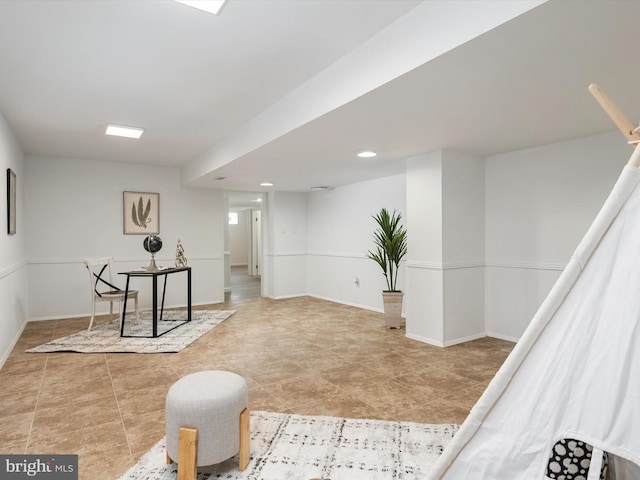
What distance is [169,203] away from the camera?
20.9 ft

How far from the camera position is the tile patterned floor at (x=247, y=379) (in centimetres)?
226

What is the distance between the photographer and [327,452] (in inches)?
79.8

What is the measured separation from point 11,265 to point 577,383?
16.3ft

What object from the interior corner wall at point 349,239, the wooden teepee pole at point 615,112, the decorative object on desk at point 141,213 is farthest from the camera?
the decorative object on desk at point 141,213

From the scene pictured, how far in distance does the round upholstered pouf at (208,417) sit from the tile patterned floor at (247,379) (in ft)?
1.47

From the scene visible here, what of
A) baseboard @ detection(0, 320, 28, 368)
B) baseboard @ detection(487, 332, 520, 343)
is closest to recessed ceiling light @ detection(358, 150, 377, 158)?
baseboard @ detection(487, 332, 520, 343)

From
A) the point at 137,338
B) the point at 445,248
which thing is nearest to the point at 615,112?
the point at 445,248

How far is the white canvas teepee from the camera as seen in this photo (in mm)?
1070

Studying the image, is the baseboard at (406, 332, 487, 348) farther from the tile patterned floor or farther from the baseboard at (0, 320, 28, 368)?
the baseboard at (0, 320, 28, 368)

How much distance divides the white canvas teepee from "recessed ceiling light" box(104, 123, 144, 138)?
13.5 feet

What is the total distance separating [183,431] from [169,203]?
526cm

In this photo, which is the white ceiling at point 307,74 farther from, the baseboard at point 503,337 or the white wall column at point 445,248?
the baseboard at point 503,337

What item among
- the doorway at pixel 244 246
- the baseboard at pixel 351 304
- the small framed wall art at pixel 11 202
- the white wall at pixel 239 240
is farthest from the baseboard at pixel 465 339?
the white wall at pixel 239 240

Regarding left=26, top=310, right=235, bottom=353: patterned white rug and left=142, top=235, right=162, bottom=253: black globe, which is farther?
left=142, top=235, right=162, bottom=253: black globe
